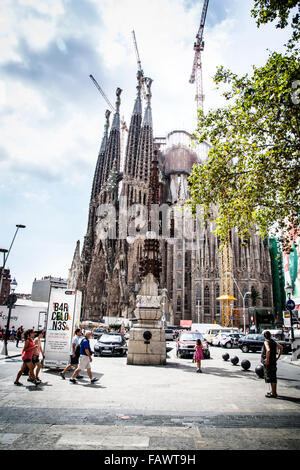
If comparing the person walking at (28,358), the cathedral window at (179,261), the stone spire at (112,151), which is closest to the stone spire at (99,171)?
the stone spire at (112,151)

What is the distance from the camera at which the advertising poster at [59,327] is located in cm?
1058

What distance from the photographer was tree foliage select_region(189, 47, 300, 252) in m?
10.5

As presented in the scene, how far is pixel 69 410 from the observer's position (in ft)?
18.0

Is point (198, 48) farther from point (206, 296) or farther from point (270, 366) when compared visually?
point (270, 366)

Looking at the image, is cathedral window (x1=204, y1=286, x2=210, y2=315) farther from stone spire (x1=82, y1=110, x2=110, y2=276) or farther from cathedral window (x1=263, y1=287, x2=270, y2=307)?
stone spire (x1=82, y1=110, x2=110, y2=276)

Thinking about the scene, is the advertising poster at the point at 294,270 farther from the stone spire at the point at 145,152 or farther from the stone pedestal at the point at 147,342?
the stone spire at the point at 145,152

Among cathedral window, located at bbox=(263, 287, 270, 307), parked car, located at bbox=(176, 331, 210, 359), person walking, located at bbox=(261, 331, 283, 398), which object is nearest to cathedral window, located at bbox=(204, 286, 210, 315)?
cathedral window, located at bbox=(263, 287, 270, 307)

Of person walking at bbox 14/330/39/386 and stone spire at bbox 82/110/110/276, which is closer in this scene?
person walking at bbox 14/330/39/386

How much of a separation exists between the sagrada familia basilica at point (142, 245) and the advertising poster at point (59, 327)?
1477 inches

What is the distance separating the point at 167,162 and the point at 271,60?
62885mm

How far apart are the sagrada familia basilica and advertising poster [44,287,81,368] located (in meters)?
37.5

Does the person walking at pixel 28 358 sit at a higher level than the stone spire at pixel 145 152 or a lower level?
lower

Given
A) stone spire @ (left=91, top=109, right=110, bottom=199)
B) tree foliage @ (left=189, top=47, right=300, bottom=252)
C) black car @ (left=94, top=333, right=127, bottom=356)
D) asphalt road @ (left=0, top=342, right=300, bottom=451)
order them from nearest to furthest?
asphalt road @ (left=0, top=342, right=300, bottom=451) < tree foliage @ (left=189, top=47, right=300, bottom=252) < black car @ (left=94, top=333, right=127, bottom=356) < stone spire @ (left=91, top=109, right=110, bottom=199)
